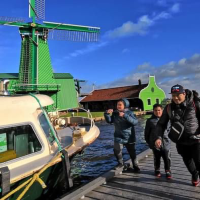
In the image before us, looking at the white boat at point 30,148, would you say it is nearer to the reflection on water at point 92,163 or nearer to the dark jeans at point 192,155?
the dark jeans at point 192,155

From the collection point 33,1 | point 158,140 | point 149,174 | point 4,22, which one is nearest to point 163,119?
point 158,140

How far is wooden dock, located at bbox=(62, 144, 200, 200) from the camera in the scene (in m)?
4.24

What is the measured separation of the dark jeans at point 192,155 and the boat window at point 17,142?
289cm

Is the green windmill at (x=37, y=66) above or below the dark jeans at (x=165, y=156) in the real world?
above

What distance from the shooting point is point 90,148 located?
42.4 feet

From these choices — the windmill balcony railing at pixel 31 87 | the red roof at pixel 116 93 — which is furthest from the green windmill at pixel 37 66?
the red roof at pixel 116 93

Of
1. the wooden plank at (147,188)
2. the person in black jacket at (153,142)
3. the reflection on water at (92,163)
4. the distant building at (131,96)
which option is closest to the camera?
the wooden plank at (147,188)

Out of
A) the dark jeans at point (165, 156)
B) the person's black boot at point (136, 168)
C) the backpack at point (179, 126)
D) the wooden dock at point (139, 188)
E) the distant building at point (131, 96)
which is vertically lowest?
the wooden dock at point (139, 188)

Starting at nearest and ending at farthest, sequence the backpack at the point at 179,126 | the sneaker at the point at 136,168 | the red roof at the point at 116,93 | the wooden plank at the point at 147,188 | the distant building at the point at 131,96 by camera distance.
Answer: the backpack at the point at 179,126, the wooden plank at the point at 147,188, the sneaker at the point at 136,168, the distant building at the point at 131,96, the red roof at the point at 116,93

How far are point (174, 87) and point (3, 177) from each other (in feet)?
10.0

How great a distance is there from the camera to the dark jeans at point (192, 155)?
392cm

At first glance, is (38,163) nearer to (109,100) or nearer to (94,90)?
(109,100)

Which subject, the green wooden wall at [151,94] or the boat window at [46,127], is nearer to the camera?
the boat window at [46,127]

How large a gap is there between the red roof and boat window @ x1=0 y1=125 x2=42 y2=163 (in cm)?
3738
